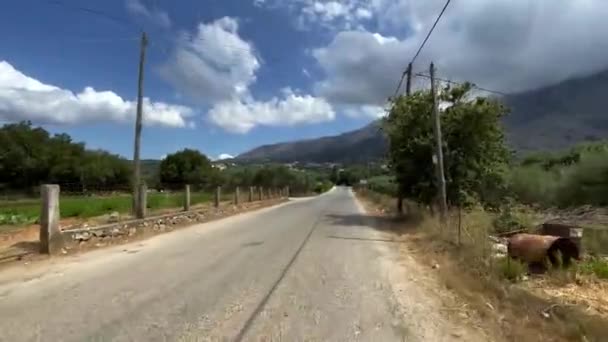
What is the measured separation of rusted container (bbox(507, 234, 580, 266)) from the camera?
999cm

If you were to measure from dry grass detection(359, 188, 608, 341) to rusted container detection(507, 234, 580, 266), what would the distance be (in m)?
0.41

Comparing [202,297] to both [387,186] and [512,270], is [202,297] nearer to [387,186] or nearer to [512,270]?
[512,270]

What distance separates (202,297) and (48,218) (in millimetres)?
6020

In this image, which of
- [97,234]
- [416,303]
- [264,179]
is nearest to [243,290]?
[416,303]

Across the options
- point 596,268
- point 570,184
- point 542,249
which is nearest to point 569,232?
point 542,249

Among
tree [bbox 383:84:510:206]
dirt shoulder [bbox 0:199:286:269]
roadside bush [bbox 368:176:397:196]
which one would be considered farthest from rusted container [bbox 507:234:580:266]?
roadside bush [bbox 368:176:397:196]

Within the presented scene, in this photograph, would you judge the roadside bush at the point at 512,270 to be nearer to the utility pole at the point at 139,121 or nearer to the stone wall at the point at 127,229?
the stone wall at the point at 127,229

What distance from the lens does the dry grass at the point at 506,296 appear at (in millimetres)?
6086

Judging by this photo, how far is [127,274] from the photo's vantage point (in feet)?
32.0

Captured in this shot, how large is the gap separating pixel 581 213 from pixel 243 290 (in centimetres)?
2395

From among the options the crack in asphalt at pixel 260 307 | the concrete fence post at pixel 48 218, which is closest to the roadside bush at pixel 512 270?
the crack in asphalt at pixel 260 307

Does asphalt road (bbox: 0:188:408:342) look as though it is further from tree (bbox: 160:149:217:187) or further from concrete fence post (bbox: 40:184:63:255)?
tree (bbox: 160:149:217:187)

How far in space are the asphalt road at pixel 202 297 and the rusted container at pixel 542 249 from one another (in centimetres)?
262

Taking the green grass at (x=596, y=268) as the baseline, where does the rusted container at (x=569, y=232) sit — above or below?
above
